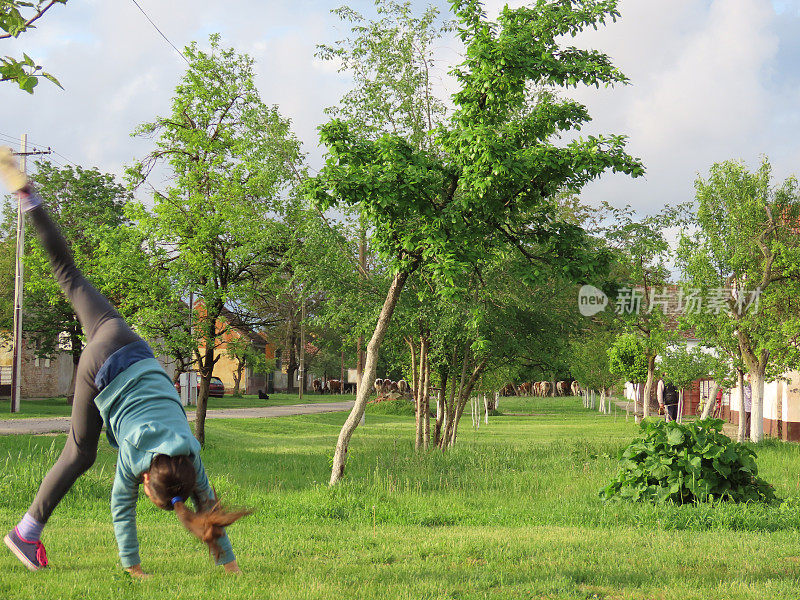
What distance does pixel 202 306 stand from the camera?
17.6 meters

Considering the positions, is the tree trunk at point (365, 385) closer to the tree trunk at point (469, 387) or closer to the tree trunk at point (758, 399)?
the tree trunk at point (469, 387)

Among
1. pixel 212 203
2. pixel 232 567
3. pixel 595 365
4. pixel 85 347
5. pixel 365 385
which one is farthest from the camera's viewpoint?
pixel 595 365

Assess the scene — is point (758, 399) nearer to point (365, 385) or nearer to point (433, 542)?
point (365, 385)

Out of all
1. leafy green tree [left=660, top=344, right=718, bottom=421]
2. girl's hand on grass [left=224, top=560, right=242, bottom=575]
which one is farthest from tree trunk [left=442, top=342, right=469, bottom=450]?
girl's hand on grass [left=224, top=560, right=242, bottom=575]

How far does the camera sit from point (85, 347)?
4.67m

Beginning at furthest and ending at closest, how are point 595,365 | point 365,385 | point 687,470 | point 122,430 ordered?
1. point 595,365
2. point 365,385
3. point 687,470
4. point 122,430

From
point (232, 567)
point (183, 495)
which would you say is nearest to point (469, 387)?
point (232, 567)

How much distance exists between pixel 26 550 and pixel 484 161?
603 centimetres

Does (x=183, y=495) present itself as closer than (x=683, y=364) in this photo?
Yes

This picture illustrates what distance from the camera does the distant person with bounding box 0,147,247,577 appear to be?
13.3ft

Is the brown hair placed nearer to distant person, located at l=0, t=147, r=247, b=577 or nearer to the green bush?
distant person, located at l=0, t=147, r=247, b=577

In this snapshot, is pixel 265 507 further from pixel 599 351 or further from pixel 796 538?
pixel 599 351

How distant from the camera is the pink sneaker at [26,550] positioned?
4.91 metres

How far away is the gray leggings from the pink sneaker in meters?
0.22
